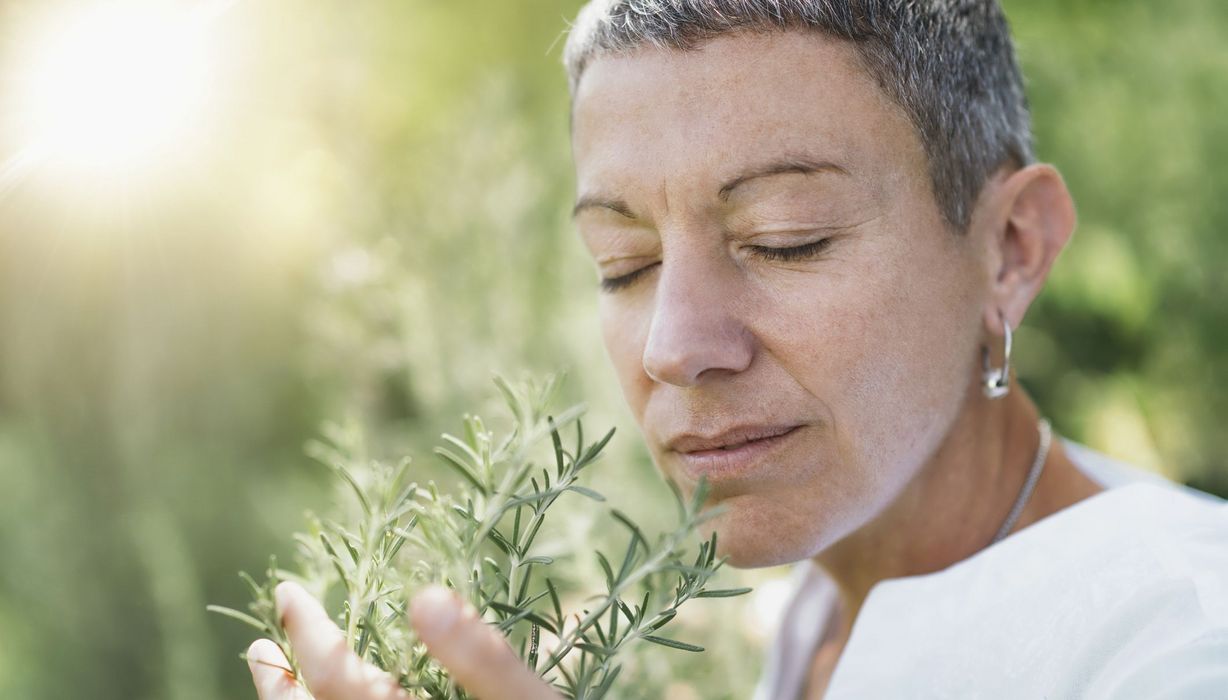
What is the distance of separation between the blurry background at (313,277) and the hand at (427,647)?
0.96m

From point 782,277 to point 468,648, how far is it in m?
0.48

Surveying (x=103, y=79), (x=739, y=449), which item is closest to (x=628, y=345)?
(x=739, y=449)

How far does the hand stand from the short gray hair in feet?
1.91

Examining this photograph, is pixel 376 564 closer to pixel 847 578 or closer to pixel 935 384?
pixel 935 384

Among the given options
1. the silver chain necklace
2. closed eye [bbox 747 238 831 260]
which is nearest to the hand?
closed eye [bbox 747 238 831 260]

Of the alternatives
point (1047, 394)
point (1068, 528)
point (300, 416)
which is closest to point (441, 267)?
point (300, 416)

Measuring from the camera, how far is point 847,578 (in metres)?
1.18

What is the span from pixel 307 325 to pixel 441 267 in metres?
0.28

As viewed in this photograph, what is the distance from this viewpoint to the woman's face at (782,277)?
85cm

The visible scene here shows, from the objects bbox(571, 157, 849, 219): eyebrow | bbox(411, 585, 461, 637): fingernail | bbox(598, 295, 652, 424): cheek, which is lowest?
bbox(411, 585, 461, 637): fingernail

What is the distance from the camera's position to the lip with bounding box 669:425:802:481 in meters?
0.86

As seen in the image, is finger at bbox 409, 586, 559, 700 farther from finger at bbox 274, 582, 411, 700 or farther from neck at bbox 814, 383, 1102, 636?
neck at bbox 814, 383, 1102, 636

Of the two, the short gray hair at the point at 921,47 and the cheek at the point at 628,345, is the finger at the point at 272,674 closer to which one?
the cheek at the point at 628,345

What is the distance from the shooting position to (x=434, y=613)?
0.49m
